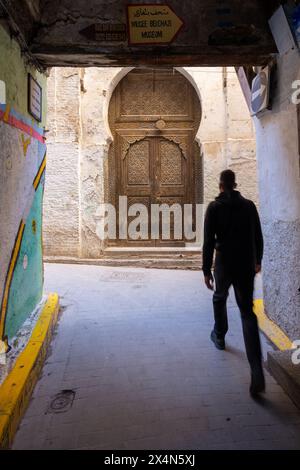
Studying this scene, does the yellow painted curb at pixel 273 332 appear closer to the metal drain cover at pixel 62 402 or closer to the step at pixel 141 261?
the metal drain cover at pixel 62 402

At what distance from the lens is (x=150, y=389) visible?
2.59m

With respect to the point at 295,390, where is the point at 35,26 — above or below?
above

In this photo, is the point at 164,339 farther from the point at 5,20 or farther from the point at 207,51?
the point at 5,20

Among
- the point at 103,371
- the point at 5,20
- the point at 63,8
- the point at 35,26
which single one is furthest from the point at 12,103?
the point at 103,371

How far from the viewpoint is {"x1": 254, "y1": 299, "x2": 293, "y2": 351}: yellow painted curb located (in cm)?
326

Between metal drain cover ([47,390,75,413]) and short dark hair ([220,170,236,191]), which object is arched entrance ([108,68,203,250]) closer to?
short dark hair ([220,170,236,191])

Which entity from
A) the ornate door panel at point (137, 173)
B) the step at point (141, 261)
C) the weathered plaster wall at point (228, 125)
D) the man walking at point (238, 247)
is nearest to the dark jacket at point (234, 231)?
the man walking at point (238, 247)

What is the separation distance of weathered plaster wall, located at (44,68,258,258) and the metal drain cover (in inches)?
183

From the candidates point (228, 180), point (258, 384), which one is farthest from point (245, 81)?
point (258, 384)

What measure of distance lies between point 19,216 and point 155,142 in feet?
15.7

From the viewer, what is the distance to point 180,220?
752 centimetres

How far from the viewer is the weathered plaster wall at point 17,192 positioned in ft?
9.05

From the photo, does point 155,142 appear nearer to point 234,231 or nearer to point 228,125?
point 228,125

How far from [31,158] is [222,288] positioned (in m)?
2.14
